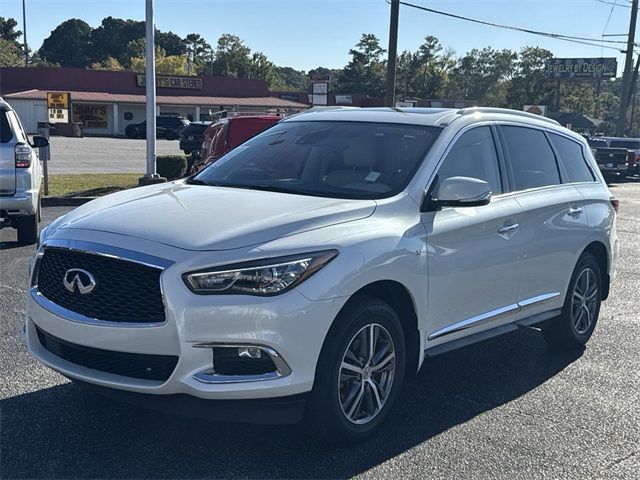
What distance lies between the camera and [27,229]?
9852 mm


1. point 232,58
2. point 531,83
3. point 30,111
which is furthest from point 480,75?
point 30,111

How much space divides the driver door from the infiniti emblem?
1903mm

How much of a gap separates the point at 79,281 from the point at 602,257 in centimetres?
450

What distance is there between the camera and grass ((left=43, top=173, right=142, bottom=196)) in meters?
15.7

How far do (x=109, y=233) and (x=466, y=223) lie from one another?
2.19 metres

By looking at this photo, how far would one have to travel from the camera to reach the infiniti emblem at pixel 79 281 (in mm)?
3747

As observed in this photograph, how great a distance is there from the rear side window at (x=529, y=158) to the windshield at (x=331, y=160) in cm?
86

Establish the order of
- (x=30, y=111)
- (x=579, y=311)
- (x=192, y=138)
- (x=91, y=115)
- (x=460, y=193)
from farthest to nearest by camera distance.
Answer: (x=91, y=115), (x=30, y=111), (x=192, y=138), (x=579, y=311), (x=460, y=193)

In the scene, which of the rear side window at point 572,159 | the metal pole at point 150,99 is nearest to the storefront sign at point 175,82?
the metal pole at point 150,99

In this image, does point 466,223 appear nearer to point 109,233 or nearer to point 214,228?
point 214,228

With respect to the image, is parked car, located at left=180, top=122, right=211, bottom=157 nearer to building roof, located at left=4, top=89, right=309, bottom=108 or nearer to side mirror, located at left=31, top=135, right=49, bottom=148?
side mirror, located at left=31, top=135, right=49, bottom=148

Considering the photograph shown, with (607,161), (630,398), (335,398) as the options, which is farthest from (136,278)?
(607,161)

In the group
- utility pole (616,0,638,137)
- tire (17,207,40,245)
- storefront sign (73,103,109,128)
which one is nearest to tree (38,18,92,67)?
storefront sign (73,103,109,128)

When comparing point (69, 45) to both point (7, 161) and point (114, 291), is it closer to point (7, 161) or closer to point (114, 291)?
point (7, 161)
